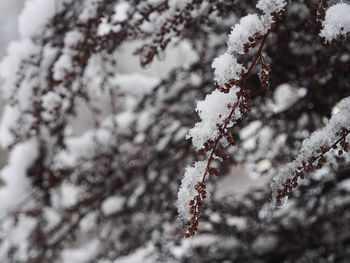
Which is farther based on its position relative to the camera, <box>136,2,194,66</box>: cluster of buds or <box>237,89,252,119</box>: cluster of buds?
<box>136,2,194,66</box>: cluster of buds

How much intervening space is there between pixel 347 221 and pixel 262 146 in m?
1.09

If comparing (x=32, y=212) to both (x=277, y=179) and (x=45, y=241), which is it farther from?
(x=277, y=179)

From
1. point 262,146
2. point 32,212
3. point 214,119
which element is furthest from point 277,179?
point 32,212

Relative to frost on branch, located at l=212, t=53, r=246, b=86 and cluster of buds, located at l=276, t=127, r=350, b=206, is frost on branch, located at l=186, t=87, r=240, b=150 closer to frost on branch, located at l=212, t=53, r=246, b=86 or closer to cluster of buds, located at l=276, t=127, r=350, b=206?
frost on branch, located at l=212, t=53, r=246, b=86

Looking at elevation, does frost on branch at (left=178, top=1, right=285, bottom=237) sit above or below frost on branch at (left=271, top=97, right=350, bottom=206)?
above

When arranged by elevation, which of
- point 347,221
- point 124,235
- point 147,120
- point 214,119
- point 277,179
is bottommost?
point 277,179

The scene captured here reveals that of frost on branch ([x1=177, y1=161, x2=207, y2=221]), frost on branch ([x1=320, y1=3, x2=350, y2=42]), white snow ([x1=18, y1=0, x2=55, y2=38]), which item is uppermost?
white snow ([x1=18, y1=0, x2=55, y2=38])

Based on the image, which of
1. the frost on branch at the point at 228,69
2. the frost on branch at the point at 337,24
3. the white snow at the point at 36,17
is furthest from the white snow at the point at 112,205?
the frost on branch at the point at 337,24

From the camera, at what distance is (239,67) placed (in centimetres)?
76

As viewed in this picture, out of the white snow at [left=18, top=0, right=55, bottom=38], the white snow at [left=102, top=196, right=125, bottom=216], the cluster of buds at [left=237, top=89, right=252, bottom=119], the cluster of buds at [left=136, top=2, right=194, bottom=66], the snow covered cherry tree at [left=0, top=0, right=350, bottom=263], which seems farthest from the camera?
the white snow at [left=102, top=196, right=125, bottom=216]

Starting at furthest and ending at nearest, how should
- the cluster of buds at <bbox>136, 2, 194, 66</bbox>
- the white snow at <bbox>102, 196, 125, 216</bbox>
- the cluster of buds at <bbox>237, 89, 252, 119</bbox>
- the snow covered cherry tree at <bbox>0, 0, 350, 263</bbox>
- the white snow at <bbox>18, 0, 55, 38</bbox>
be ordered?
the white snow at <bbox>102, 196, 125, 216</bbox> < the white snow at <bbox>18, 0, 55, 38</bbox> < the cluster of buds at <bbox>136, 2, 194, 66</bbox> < the snow covered cherry tree at <bbox>0, 0, 350, 263</bbox> < the cluster of buds at <bbox>237, 89, 252, 119</bbox>

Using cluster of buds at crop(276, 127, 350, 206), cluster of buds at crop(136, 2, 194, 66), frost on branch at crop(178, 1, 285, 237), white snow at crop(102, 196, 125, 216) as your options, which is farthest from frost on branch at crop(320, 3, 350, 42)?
white snow at crop(102, 196, 125, 216)

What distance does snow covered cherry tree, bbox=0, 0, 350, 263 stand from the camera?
2.70ft

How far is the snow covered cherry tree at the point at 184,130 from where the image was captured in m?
0.82
